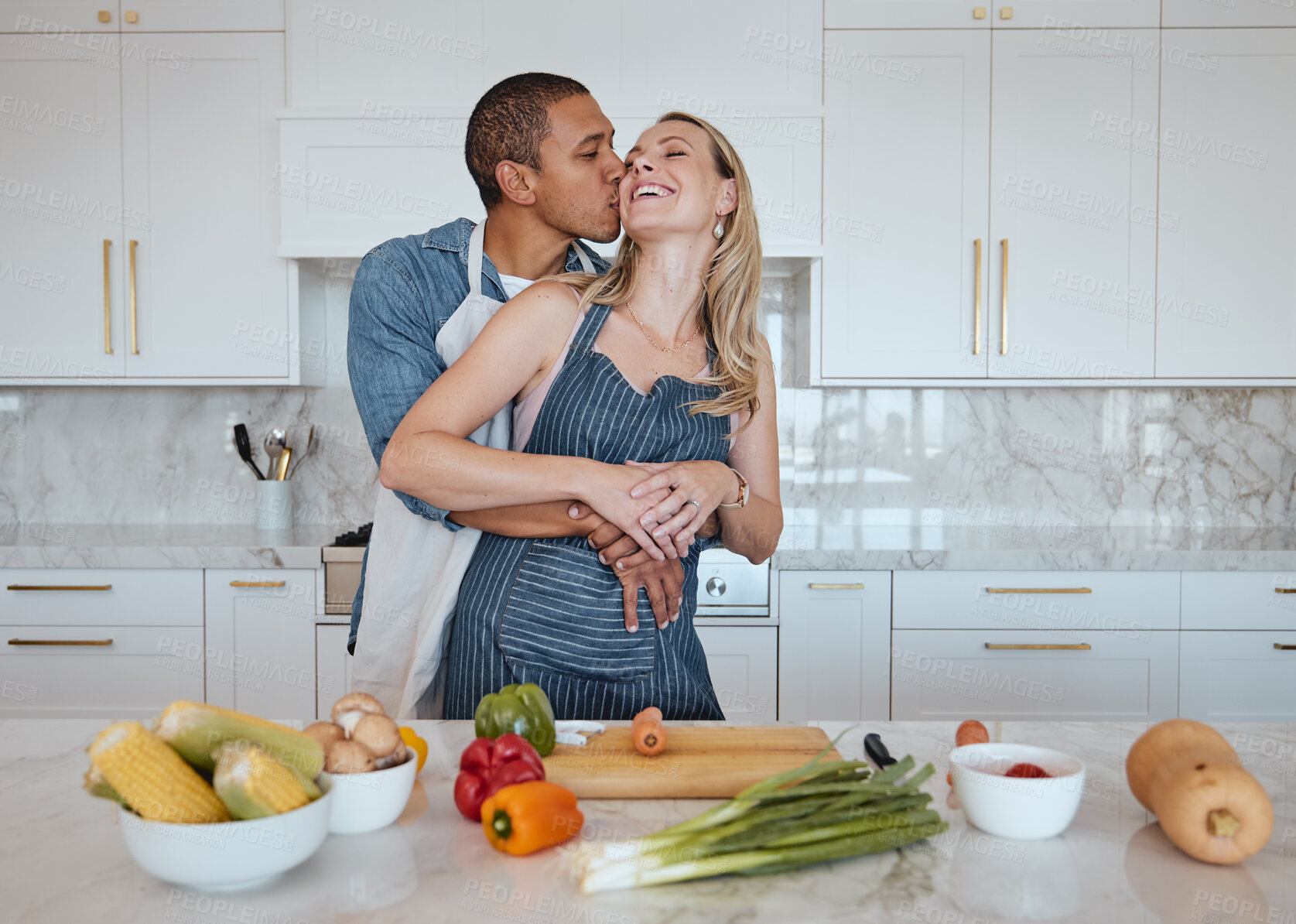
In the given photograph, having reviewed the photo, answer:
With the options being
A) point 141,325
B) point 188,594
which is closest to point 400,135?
point 141,325

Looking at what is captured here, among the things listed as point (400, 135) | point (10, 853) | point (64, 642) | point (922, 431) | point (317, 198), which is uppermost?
point (400, 135)

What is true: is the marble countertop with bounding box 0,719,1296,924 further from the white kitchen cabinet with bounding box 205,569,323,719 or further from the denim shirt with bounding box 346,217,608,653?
the white kitchen cabinet with bounding box 205,569,323,719

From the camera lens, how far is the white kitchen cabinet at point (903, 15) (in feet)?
9.89

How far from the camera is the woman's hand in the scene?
1.43m

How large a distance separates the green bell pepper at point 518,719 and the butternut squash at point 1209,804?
64 centimetres

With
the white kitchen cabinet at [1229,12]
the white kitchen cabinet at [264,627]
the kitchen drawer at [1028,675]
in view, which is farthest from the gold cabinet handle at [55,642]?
the white kitchen cabinet at [1229,12]

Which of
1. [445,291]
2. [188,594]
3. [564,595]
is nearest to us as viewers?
[564,595]

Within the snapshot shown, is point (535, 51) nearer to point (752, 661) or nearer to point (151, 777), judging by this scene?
point (752, 661)

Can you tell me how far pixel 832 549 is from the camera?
110 inches

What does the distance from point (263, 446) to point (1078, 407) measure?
2.94 meters

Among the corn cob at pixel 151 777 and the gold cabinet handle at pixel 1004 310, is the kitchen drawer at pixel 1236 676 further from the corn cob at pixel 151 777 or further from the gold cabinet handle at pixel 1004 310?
the corn cob at pixel 151 777

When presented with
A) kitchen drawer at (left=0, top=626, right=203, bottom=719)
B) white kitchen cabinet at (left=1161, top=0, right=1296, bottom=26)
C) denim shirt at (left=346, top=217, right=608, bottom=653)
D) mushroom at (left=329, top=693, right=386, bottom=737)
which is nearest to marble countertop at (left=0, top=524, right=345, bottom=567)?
kitchen drawer at (left=0, top=626, right=203, bottom=719)

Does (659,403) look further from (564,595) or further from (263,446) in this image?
(263,446)

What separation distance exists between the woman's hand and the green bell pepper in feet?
1.29
